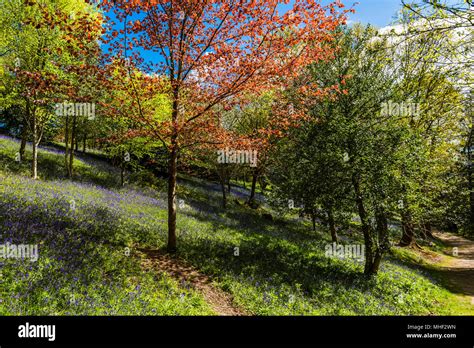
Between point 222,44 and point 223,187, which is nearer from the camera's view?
point 222,44

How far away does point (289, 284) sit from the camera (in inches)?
433

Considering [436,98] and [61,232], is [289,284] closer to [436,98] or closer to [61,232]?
[61,232]

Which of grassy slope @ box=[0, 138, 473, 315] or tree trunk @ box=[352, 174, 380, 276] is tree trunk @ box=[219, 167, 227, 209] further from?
tree trunk @ box=[352, 174, 380, 276]

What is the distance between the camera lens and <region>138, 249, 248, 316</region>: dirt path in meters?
8.58

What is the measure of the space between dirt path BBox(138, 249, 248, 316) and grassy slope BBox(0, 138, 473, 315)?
0.37m

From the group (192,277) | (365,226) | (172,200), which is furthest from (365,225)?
(172,200)
